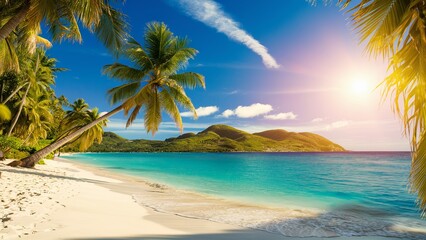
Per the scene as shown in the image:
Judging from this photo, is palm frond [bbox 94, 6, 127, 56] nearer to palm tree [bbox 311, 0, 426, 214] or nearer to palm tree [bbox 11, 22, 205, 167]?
palm tree [bbox 11, 22, 205, 167]

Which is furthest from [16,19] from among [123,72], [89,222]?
[123,72]

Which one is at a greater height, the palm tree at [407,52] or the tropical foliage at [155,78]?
the tropical foliage at [155,78]

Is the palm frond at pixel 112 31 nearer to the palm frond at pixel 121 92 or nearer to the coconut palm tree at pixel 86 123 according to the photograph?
the palm frond at pixel 121 92

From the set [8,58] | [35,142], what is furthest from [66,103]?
[8,58]

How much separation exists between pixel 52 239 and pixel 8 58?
902cm

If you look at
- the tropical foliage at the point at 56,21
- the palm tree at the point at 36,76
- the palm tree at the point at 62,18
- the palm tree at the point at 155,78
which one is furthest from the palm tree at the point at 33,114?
the palm tree at the point at 62,18

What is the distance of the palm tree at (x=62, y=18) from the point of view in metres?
7.40

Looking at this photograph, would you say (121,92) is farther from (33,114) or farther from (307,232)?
(33,114)

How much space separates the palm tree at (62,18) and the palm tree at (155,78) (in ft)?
16.3

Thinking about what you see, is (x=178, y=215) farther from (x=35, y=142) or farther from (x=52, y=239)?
(x=35, y=142)

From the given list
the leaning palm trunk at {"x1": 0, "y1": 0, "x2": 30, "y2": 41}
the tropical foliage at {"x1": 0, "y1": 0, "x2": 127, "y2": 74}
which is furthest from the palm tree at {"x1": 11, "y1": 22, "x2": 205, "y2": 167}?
the leaning palm trunk at {"x1": 0, "y1": 0, "x2": 30, "y2": 41}

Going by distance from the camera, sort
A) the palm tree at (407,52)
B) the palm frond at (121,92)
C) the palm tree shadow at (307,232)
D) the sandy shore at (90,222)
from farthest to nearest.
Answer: the palm frond at (121,92) → the palm tree shadow at (307,232) → the sandy shore at (90,222) → the palm tree at (407,52)

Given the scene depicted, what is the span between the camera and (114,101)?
1584 centimetres

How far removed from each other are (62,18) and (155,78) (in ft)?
22.7
